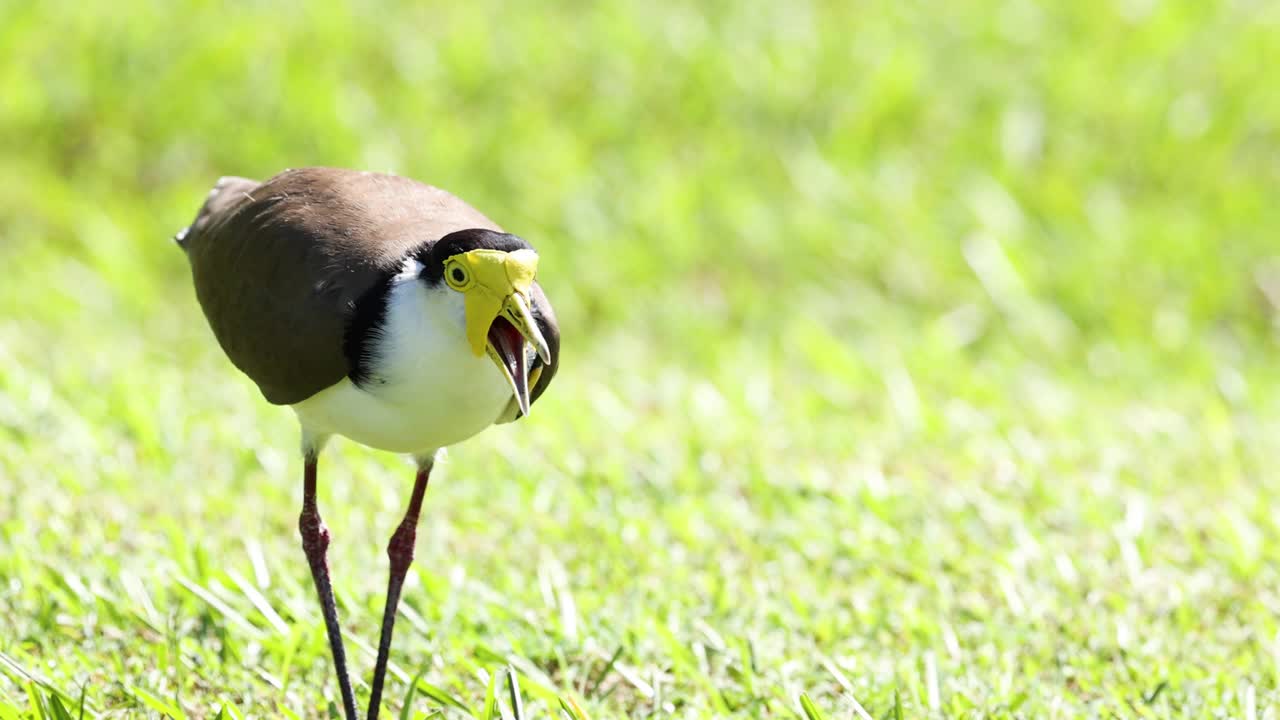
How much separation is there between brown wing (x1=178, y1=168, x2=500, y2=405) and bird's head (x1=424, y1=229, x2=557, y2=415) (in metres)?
0.25

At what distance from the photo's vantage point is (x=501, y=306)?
3246 mm

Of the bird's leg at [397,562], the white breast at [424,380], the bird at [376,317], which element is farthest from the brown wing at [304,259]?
the bird's leg at [397,562]

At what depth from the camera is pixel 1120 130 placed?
382 inches

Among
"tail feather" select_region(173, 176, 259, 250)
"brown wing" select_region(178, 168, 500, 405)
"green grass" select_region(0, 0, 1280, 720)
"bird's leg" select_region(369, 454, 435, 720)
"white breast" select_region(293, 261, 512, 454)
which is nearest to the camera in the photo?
"white breast" select_region(293, 261, 512, 454)

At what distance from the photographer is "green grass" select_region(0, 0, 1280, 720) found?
4.40 metres

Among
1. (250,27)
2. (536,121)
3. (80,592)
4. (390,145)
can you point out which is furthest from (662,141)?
(80,592)

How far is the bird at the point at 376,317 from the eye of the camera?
3.32 meters

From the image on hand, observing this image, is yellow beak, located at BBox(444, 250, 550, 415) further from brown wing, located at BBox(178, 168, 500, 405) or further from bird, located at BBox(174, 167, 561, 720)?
brown wing, located at BBox(178, 168, 500, 405)

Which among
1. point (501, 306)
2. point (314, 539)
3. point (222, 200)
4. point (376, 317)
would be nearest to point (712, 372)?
point (222, 200)

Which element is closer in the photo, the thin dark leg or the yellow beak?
the yellow beak

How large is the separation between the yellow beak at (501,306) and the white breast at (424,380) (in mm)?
49

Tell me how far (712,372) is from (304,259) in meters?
4.31

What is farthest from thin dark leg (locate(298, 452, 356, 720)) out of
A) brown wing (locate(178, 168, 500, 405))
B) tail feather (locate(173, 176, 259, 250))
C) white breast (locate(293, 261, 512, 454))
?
tail feather (locate(173, 176, 259, 250))

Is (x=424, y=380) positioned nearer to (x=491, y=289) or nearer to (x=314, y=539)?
(x=491, y=289)
